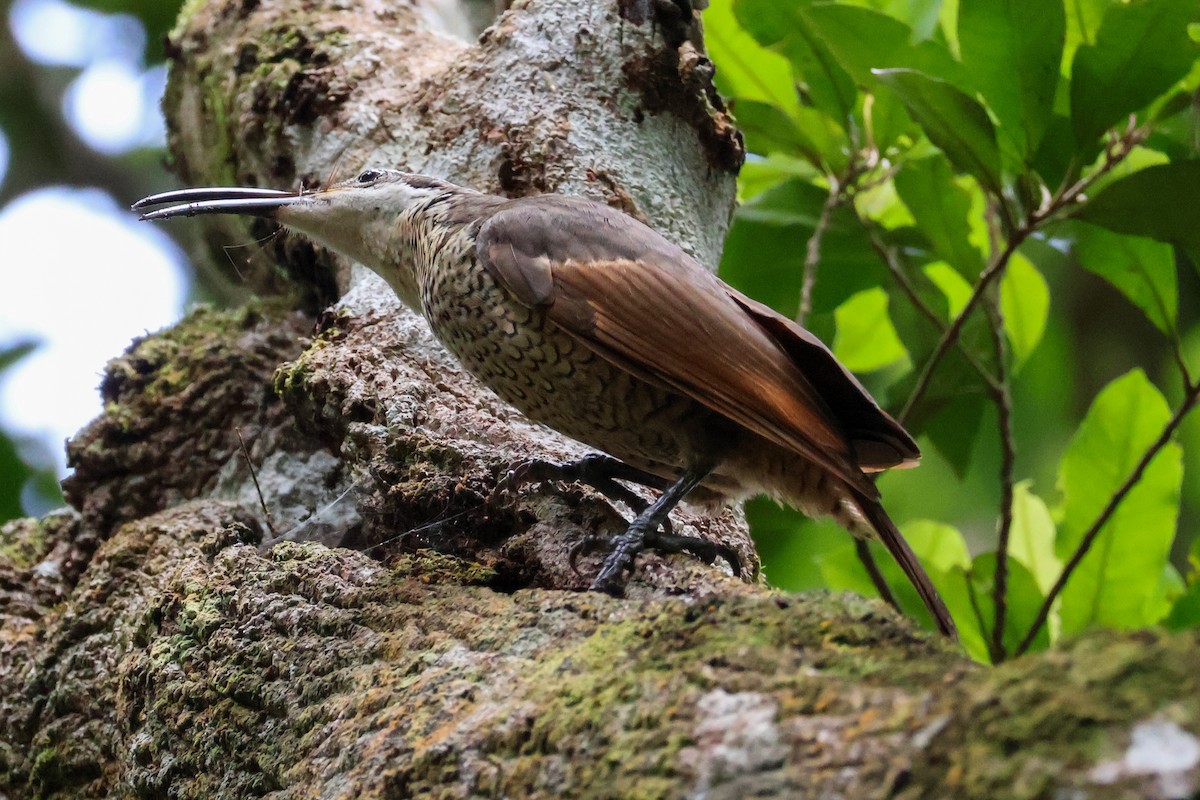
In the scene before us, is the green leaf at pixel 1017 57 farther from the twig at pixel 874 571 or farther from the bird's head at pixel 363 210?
the bird's head at pixel 363 210

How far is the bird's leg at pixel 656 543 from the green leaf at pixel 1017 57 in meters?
1.22

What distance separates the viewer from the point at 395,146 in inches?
115

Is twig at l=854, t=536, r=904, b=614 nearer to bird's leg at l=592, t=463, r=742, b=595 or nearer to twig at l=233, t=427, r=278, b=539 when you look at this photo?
bird's leg at l=592, t=463, r=742, b=595

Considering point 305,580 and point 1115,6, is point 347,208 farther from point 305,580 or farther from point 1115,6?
point 1115,6

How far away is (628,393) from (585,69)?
1.08m

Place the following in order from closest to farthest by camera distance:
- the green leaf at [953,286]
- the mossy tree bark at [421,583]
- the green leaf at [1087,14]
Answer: the mossy tree bark at [421,583], the green leaf at [1087,14], the green leaf at [953,286]

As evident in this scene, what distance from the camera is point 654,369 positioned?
1992 millimetres

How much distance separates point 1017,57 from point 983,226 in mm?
1389

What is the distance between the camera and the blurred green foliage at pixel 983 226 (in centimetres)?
254

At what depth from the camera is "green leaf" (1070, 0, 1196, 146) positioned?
7.98ft

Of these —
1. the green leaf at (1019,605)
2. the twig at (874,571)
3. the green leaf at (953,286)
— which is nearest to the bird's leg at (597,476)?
the twig at (874,571)

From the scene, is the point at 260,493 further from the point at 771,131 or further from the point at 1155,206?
the point at 1155,206

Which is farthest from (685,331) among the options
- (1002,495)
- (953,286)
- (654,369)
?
(953,286)

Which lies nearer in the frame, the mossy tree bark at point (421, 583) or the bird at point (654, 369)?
the mossy tree bark at point (421, 583)
